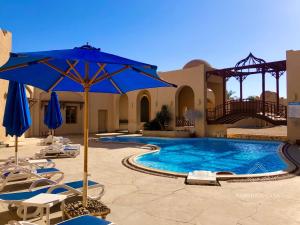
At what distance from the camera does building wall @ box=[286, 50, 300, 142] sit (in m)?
15.0

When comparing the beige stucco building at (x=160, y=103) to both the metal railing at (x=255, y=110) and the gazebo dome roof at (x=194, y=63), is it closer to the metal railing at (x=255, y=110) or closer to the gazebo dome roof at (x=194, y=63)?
the gazebo dome roof at (x=194, y=63)

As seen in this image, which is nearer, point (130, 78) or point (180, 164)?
point (130, 78)

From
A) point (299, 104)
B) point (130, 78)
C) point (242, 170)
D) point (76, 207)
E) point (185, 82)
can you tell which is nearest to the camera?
point (76, 207)

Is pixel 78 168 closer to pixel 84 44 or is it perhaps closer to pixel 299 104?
pixel 84 44

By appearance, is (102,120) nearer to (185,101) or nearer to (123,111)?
(123,111)

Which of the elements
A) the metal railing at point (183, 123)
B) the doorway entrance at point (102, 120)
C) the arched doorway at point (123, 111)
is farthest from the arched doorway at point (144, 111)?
the metal railing at point (183, 123)

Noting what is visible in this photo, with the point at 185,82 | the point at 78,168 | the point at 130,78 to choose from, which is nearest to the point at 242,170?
the point at 78,168

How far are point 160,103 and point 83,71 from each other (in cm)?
1808

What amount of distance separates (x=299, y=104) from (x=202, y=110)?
22.3 ft

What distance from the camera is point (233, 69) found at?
62.3 ft

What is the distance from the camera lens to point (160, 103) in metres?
22.9

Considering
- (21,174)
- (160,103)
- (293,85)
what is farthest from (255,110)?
(21,174)

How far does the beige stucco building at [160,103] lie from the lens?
1523 centimetres

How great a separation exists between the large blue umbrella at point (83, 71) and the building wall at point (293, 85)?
42.5ft
